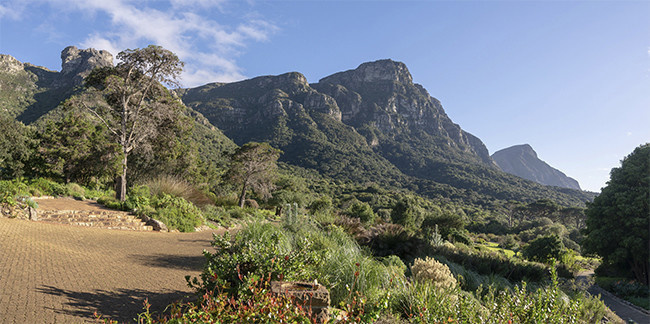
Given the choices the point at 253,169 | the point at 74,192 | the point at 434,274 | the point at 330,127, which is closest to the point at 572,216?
the point at 253,169

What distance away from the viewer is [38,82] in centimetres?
6875

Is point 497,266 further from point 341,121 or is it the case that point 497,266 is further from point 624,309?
point 341,121

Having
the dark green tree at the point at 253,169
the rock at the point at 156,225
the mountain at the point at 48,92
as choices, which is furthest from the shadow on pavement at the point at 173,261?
the mountain at the point at 48,92

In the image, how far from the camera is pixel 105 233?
25.8 feet

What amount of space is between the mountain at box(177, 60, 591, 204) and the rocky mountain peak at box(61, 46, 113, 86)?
24.6 metres

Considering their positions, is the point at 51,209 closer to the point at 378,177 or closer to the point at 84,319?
the point at 84,319

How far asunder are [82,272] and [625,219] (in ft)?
75.4

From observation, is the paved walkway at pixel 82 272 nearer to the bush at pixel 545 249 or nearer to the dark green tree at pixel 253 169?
the dark green tree at pixel 253 169

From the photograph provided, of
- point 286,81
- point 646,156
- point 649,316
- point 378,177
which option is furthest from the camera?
point 286,81

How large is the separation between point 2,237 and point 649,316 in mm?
18954

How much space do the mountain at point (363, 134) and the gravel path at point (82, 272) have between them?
242 ft

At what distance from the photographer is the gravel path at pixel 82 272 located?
3.11 metres

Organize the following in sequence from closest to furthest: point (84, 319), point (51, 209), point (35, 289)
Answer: point (84, 319)
point (35, 289)
point (51, 209)

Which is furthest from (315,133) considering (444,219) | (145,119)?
(145,119)
